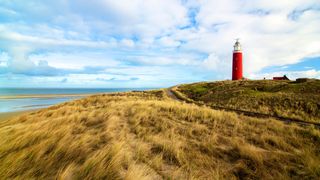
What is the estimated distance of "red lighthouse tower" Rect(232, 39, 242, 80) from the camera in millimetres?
43938

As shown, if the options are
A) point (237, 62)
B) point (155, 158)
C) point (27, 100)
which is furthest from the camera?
point (27, 100)

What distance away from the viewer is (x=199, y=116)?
972 centimetres

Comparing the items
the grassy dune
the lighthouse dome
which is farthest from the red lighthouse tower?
the grassy dune

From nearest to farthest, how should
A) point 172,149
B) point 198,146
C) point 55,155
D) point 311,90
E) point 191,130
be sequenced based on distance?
point 55,155
point 172,149
point 198,146
point 191,130
point 311,90

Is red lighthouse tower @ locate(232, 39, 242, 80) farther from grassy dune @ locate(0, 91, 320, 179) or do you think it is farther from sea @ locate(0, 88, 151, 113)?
sea @ locate(0, 88, 151, 113)

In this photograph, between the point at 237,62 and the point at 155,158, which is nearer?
the point at 155,158

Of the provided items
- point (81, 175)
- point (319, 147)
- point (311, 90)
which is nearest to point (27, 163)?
point (81, 175)

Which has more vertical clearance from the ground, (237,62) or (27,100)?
(237,62)

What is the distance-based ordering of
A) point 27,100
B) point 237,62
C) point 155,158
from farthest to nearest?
point 27,100, point 237,62, point 155,158

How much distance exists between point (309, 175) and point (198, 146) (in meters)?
2.43

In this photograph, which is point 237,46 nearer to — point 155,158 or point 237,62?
point 237,62

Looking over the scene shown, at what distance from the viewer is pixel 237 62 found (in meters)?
44.5

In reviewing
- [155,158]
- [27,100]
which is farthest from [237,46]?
[27,100]

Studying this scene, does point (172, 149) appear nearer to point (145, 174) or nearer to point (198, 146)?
point (198, 146)
